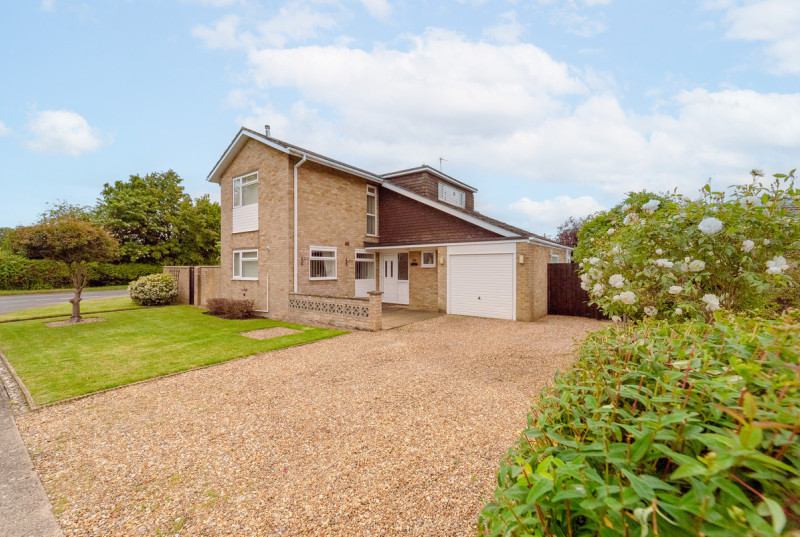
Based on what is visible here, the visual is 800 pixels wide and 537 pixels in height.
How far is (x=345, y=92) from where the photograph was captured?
1275 centimetres

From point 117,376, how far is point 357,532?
5684 millimetres

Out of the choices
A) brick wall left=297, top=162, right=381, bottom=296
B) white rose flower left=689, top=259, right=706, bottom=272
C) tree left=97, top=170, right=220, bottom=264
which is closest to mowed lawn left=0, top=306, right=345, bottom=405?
brick wall left=297, top=162, right=381, bottom=296

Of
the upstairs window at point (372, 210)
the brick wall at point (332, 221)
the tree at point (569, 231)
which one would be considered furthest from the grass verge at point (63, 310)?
the tree at point (569, 231)

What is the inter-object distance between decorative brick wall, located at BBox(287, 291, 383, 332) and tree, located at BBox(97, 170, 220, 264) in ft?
79.0

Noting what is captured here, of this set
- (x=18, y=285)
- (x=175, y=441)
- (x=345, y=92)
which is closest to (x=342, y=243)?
(x=345, y=92)

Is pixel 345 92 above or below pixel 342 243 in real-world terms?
above

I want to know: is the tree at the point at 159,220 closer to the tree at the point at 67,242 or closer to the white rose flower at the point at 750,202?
the tree at the point at 67,242

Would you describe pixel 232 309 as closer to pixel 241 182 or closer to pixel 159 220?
pixel 241 182

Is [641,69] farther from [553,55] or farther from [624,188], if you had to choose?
[624,188]

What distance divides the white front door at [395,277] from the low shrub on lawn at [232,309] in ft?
18.2

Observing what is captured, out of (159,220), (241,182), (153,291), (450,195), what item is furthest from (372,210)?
(159,220)

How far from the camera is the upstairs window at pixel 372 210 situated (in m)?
15.2

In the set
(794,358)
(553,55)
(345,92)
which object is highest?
(345,92)

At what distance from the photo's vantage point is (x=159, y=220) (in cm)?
3045
